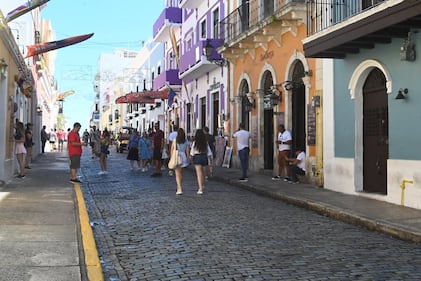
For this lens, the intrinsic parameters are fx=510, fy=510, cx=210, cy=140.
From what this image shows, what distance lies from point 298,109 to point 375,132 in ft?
13.1

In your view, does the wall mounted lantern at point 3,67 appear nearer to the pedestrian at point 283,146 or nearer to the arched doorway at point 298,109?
the pedestrian at point 283,146

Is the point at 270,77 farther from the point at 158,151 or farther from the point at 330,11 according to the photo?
the point at 330,11

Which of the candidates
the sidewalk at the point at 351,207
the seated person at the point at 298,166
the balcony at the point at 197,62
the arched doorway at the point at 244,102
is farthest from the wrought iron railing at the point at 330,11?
the balcony at the point at 197,62

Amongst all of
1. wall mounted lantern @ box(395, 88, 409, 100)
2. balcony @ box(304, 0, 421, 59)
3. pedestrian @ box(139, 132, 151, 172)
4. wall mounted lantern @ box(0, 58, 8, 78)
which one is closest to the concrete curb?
wall mounted lantern @ box(395, 88, 409, 100)

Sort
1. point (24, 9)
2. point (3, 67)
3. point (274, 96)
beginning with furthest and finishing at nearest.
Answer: point (274, 96) < point (24, 9) < point (3, 67)

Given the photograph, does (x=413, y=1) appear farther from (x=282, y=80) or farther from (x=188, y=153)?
(x=282, y=80)

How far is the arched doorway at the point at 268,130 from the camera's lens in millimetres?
17109

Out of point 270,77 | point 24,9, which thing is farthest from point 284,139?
point 24,9

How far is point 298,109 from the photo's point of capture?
48.8 ft

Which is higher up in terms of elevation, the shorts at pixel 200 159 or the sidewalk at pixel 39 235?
the shorts at pixel 200 159

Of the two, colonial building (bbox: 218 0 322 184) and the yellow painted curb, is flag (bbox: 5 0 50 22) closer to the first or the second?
colonial building (bbox: 218 0 322 184)

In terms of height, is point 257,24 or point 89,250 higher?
point 257,24

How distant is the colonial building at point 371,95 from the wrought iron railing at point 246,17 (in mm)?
3180

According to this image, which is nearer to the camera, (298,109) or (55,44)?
(298,109)
